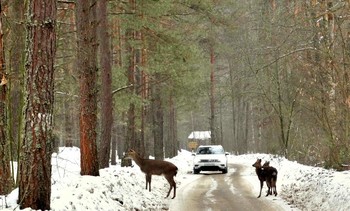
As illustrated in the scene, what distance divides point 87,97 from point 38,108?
4200 mm

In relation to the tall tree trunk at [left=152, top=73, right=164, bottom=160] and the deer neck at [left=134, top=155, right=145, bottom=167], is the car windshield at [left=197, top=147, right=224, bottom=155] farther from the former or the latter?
the deer neck at [left=134, top=155, right=145, bottom=167]

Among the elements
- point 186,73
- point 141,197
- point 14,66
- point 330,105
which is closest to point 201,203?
point 141,197

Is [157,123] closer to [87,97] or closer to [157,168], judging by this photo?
[157,168]

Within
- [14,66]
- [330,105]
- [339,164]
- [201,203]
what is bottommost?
[201,203]

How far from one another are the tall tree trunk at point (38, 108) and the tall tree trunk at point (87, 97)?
3.96m

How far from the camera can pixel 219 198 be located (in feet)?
46.5

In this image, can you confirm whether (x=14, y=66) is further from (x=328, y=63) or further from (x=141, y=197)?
(x=328, y=63)

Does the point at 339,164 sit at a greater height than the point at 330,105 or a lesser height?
lesser

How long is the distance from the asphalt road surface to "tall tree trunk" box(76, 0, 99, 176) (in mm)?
2820

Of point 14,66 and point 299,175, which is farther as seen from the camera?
point 299,175

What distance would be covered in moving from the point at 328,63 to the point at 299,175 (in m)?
4.40

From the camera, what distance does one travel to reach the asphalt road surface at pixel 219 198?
39.9ft

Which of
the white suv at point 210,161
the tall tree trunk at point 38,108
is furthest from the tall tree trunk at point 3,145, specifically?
the white suv at point 210,161

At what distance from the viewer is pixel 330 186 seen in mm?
11180
